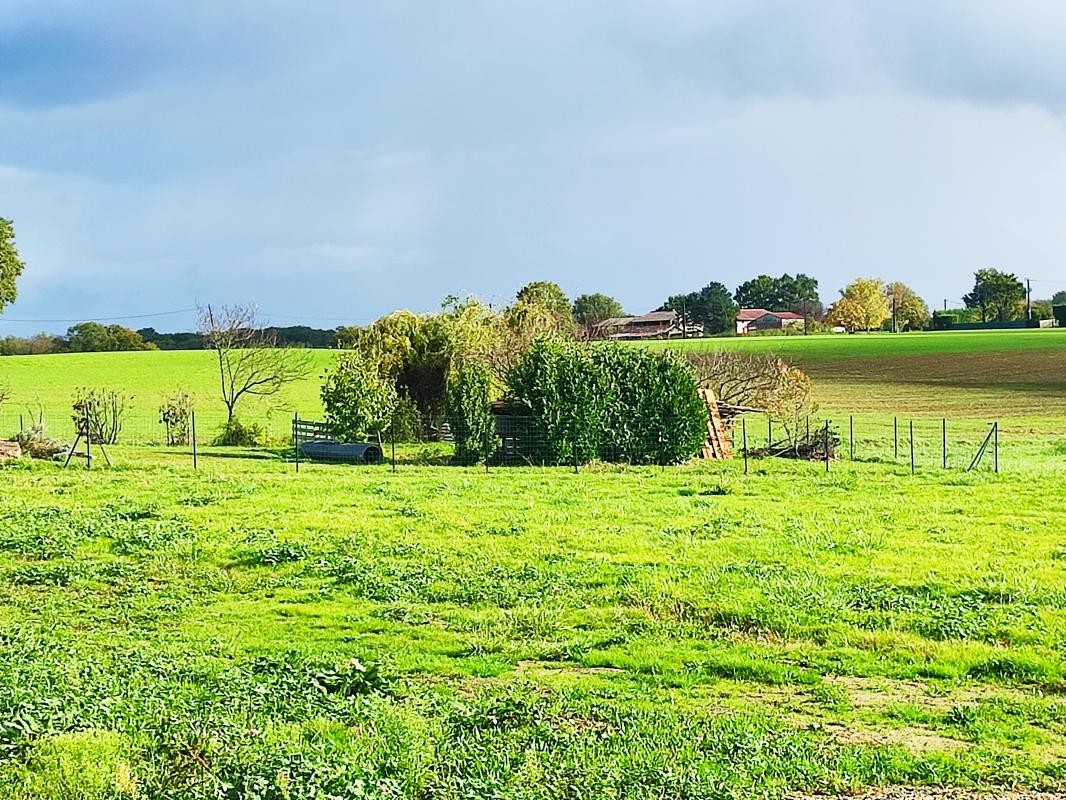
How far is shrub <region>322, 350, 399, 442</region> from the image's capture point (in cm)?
3139

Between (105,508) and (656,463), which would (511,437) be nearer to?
(656,463)

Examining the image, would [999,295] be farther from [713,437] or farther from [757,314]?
[713,437]

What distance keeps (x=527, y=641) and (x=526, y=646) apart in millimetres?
195

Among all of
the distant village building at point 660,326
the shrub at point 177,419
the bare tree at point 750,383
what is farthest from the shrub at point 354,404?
the distant village building at point 660,326

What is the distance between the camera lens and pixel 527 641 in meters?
9.44

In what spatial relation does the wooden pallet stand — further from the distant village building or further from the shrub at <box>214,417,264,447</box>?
the distant village building

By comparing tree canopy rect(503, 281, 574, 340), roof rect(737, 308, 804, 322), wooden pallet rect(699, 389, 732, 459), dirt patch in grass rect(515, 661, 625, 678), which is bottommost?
dirt patch in grass rect(515, 661, 625, 678)

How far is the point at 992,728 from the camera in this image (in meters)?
7.02

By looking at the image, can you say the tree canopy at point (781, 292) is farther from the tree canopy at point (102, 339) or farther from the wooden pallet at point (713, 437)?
the wooden pallet at point (713, 437)

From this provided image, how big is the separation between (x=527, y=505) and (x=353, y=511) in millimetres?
2956

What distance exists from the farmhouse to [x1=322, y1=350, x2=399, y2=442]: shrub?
86.8m

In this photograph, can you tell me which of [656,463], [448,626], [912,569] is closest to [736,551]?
[912,569]

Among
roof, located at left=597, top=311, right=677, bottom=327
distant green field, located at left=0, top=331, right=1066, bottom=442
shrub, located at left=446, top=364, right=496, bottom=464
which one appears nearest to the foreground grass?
shrub, located at left=446, top=364, right=496, bottom=464

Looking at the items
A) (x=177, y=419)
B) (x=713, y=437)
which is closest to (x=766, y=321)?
(x=713, y=437)
